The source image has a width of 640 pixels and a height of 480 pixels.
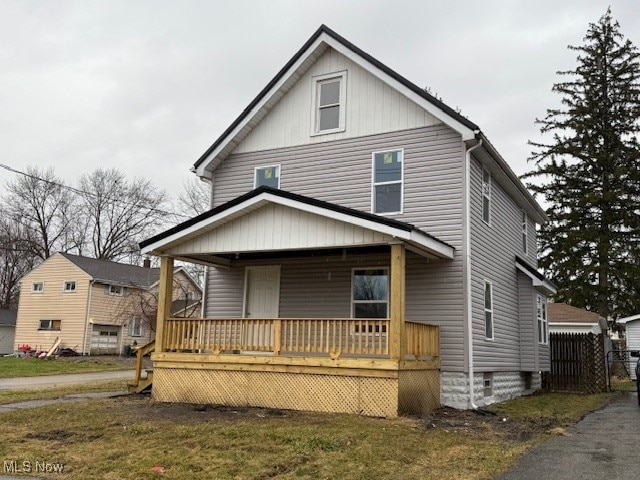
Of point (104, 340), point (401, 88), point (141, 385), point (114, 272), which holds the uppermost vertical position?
point (401, 88)

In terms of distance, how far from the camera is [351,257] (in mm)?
14008

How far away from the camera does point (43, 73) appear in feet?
71.6

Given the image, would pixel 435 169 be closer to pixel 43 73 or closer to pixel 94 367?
pixel 43 73

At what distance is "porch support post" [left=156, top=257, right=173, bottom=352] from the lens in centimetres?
1293

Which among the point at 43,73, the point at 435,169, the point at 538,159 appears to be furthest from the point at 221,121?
the point at 435,169

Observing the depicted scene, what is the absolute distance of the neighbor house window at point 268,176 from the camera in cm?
1544

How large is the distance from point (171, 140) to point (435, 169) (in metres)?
29.0

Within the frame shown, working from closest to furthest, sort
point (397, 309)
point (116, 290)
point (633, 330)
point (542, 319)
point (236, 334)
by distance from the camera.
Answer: point (397, 309) → point (236, 334) → point (542, 319) → point (633, 330) → point (116, 290)

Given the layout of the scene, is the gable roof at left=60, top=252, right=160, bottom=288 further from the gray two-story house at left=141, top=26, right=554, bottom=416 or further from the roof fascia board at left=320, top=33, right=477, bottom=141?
the roof fascia board at left=320, top=33, right=477, bottom=141

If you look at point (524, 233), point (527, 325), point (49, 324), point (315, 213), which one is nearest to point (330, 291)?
point (315, 213)

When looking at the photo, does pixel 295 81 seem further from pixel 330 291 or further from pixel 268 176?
pixel 330 291

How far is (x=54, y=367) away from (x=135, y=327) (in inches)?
464

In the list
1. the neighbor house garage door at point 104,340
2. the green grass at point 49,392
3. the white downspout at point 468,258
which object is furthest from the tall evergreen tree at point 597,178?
the neighbor house garage door at point 104,340

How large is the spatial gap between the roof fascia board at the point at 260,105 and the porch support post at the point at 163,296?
377 cm
